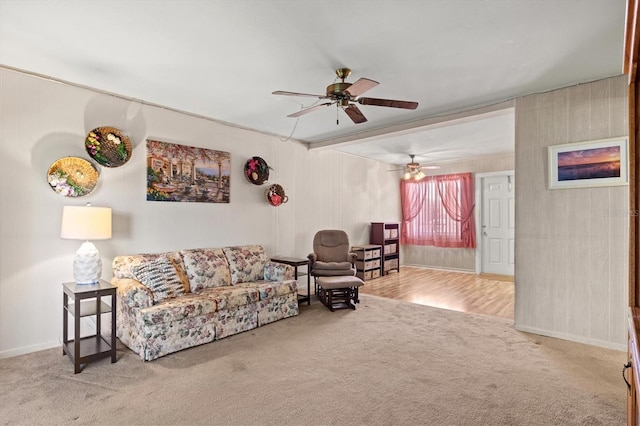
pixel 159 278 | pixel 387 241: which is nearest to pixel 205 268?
pixel 159 278

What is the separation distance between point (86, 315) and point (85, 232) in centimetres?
70

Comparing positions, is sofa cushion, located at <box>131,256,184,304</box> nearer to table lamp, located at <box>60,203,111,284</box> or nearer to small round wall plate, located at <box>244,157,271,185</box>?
table lamp, located at <box>60,203,111,284</box>

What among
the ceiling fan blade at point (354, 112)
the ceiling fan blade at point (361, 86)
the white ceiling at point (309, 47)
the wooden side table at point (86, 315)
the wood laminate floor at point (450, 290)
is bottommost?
the wood laminate floor at point (450, 290)

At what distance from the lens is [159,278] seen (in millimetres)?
3248

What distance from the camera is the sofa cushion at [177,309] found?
2.84 meters

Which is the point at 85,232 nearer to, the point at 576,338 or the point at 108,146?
the point at 108,146

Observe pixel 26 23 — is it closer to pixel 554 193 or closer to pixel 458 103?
pixel 458 103

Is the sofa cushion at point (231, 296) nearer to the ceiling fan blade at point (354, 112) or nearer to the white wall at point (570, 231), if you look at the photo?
the ceiling fan blade at point (354, 112)

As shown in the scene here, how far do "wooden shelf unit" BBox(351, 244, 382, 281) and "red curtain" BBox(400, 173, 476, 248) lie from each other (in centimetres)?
165

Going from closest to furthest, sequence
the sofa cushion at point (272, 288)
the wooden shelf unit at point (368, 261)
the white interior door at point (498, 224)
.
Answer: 1. the sofa cushion at point (272, 288)
2. the wooden shelf unit at point (368, 261)
3. the white interior door at point (498, 224)

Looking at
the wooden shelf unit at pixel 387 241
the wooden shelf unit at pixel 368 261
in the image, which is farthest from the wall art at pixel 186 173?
the wooden shelf unit at pixel 387 241

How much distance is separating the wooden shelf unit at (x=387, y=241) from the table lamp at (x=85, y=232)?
16.6 ft

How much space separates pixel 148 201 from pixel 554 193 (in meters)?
4.38

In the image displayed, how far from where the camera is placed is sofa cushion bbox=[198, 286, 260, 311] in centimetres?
330
